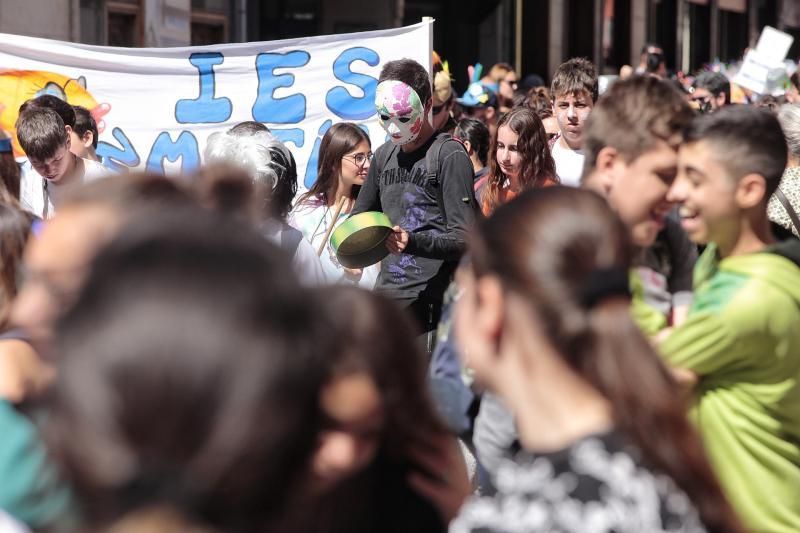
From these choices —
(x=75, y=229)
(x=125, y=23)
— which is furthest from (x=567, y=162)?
(x=125, y=23)

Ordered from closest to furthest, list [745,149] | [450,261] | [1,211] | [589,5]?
[1,211] < [745,149] < [450,261] < [589,5]

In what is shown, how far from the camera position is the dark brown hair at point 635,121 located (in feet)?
8.86

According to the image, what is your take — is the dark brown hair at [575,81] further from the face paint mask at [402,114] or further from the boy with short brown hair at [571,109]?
the face paint mask at [402,114]

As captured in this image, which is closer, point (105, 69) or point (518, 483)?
point (518, 483)

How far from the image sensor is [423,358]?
75.9 inches

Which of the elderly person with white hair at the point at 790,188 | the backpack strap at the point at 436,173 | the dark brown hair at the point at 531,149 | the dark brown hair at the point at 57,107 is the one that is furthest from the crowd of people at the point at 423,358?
the dark brown hair at the point at 57,107

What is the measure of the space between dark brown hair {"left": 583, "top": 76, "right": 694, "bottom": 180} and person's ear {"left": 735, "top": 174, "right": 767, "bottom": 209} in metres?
0.19

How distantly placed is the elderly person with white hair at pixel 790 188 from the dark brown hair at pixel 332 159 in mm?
2058

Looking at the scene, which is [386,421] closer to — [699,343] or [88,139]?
[699,343]

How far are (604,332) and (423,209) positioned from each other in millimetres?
3656

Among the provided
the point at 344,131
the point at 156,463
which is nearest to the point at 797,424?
the point at 156,463

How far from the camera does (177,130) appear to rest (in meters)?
7.77

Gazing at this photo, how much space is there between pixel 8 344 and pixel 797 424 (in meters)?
1.72

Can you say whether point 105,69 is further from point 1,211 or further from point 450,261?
point 1,211
